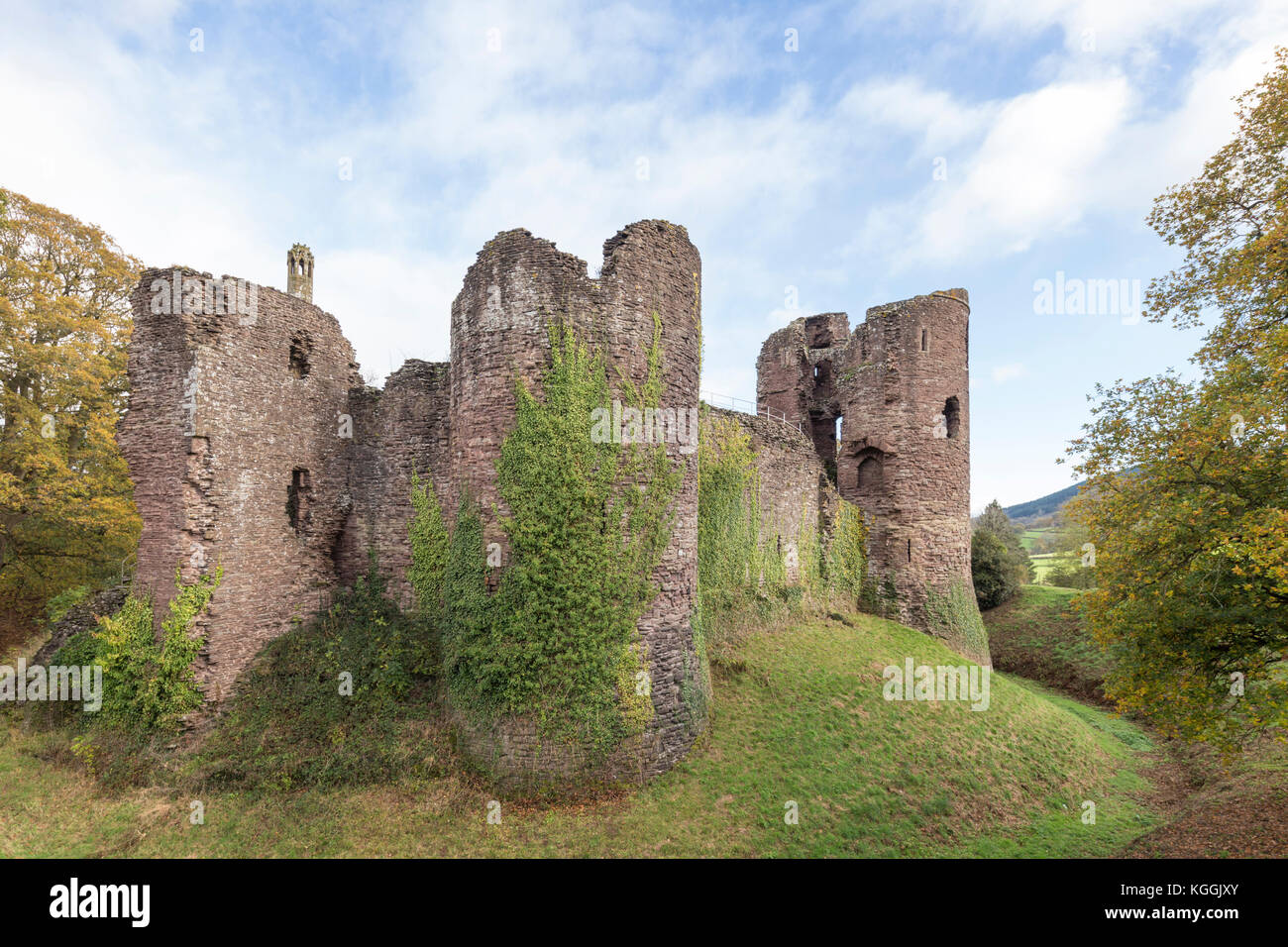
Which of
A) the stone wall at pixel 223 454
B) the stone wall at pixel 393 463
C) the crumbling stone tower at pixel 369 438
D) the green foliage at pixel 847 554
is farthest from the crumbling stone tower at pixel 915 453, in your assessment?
the stone wall at pixel 223 454

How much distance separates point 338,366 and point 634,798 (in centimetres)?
1210

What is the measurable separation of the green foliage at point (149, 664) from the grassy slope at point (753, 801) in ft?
3.80

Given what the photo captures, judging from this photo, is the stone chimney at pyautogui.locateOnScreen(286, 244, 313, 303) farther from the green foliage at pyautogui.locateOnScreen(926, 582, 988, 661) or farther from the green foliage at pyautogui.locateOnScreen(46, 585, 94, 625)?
the green foliage at pyautogui.locateOnScreen(926, 582, 988, 661)

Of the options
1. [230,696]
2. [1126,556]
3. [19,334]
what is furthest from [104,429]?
[1126,556]

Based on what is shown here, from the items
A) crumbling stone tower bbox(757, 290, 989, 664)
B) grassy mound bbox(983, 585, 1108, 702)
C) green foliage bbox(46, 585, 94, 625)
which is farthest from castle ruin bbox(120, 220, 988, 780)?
grassy mound bbox(983, 585, 1108, 702)

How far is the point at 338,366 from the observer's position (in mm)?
14164

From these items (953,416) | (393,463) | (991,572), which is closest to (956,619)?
(953,416)

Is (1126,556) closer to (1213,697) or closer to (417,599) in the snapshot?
(1213,697)

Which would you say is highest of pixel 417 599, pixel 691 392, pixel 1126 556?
pixel 691 392

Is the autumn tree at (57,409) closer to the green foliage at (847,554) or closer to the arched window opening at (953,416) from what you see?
the green foliage at (847,554)

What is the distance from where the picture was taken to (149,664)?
10.7 metres

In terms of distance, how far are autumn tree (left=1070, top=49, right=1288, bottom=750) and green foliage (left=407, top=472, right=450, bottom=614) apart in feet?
41.6

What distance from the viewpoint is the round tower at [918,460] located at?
18.4 m

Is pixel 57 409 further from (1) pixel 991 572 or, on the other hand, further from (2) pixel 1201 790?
(1) pixel 991 572
